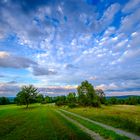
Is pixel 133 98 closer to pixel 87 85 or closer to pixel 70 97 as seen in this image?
pixel 70 97

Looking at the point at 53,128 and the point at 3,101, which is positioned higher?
the point at 3,101

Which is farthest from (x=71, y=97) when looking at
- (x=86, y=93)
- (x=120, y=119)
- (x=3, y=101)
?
(x=120, y=119)

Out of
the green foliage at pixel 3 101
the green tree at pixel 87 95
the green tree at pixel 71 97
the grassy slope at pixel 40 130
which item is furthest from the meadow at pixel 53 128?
the green foliage at pixel 3 101

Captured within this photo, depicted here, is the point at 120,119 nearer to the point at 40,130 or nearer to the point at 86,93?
→ the point at 40,130

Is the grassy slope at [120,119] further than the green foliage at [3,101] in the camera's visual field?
No

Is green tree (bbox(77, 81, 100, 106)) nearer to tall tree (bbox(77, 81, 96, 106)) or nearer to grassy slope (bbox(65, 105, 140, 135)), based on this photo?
tall tree (bbox(77, 81, 96, 106))

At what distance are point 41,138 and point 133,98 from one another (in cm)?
18147

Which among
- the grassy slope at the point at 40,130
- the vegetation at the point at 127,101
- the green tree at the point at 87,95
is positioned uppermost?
the vegetation at the point at 127,101

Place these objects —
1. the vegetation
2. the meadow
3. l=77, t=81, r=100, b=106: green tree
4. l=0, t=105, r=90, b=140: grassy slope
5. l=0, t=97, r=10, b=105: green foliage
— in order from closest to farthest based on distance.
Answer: the meadow, l=0, t=105, r=90, b=140: grassy slope, l=77, t=81, r=100, b=106: green tree, l=0, t=97, r=10, b=105: green foliage, the vegetation

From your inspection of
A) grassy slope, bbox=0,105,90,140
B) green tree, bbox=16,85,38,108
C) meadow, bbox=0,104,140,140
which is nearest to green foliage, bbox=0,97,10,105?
green tree, bbox=16,85,38,108

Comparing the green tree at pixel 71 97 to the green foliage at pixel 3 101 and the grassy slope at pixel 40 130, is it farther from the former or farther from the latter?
the grassy slope at pixel 40 130

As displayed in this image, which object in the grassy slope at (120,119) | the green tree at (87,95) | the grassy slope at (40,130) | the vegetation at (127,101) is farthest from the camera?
the vegetation at (127,101)

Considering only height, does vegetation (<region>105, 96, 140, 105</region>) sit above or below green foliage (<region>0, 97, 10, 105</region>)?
below

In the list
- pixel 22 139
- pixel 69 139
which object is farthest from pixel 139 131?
pixel 22 139
